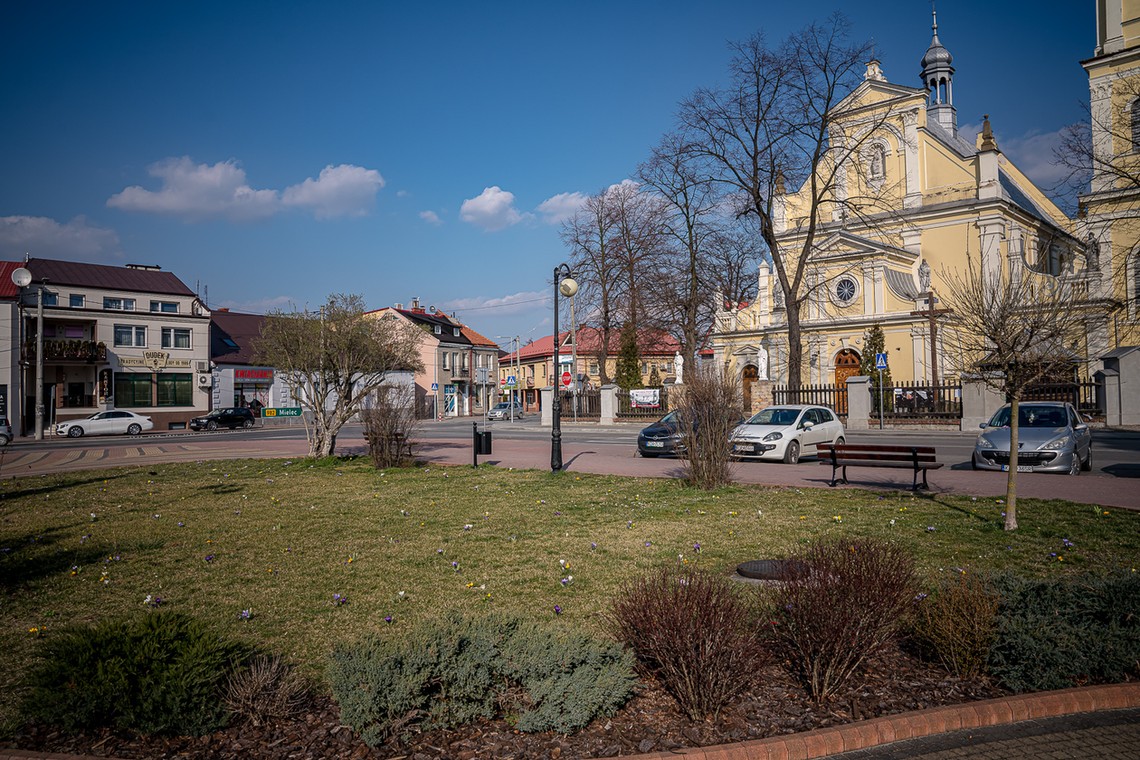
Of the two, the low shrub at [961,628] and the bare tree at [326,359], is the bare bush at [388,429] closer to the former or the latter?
the bare tree at [326,359]

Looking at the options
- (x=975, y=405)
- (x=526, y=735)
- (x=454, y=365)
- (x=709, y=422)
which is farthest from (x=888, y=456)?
(x=454, y=365)

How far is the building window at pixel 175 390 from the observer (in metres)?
52.5

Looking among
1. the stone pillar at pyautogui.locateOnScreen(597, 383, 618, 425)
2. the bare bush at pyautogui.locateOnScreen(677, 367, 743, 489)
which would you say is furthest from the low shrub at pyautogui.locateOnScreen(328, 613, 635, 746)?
the stone pillar at pyautogui.locateOnScreen(597, 383, 618, 425)

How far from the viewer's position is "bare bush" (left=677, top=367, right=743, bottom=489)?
532 inches

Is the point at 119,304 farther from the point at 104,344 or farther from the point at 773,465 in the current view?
the point at 773,465

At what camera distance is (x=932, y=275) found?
46344mm

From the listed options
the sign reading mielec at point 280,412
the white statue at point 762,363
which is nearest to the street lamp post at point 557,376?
the white statue at point 762,363

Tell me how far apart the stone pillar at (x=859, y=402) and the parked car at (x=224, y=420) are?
39.2 meters

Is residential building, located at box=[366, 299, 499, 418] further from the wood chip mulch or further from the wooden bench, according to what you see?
the wood chip mulch

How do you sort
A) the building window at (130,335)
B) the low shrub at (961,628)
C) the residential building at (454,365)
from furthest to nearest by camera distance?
the residential building at (454,365) < the building window at (130,335) < the low shrub at (961,628)

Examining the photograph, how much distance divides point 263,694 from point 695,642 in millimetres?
2591

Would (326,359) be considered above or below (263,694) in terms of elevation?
above

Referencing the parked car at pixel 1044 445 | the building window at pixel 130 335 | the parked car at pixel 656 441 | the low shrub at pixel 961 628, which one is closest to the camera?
the low shrub at pixel 961 628

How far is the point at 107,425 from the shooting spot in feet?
140
